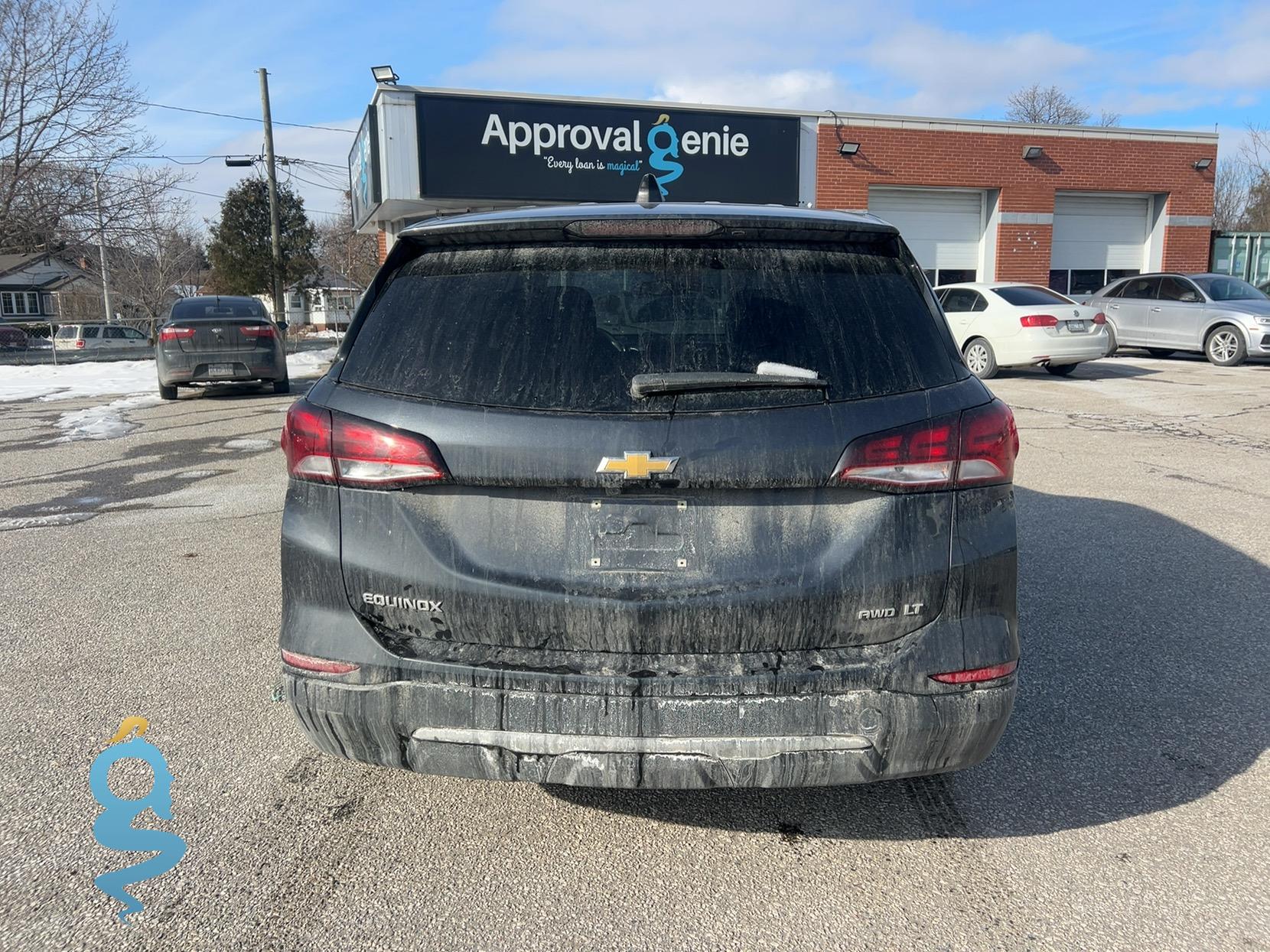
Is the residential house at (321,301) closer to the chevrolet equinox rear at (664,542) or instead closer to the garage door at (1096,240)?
the garage door at (1096,240)

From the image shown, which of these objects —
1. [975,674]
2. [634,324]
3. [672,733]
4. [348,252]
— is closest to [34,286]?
[348,252]

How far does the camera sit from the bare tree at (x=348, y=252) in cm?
5069

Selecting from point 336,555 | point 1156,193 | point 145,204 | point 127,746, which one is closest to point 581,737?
point 336,555

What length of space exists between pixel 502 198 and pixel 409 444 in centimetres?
1773

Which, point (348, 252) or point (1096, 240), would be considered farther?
point (348, 252)

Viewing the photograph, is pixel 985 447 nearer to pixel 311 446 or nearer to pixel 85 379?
pixel 311 446

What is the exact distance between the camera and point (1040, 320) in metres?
14.9

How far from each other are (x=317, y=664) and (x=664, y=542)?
40.0 inches

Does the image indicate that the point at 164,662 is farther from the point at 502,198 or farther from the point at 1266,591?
the point at 502,198

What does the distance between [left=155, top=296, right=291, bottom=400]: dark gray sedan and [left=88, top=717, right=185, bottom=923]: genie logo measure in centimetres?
1259

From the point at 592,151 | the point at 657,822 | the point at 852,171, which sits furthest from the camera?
the point at 852,171

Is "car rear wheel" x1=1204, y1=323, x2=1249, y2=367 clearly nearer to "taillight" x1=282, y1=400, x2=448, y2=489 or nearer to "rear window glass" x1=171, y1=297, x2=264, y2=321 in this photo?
"rear window glass" x1=171, y1=297, x2=264, y2=321

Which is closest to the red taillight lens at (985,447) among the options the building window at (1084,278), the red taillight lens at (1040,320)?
the red taillight lens at (1040,320)

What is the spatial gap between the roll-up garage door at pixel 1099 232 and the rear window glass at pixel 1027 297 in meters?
8.76
